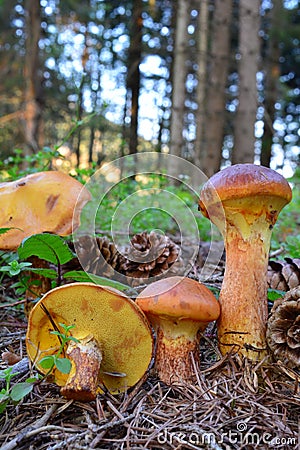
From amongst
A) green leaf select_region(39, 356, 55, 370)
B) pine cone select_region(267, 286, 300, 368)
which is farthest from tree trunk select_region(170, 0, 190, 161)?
green leaf select_region(39, 356, 55, 370)

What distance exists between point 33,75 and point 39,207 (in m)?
7.87

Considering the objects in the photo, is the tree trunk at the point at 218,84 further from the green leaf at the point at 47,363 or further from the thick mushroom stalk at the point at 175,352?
the green leaf at the point at 47,363

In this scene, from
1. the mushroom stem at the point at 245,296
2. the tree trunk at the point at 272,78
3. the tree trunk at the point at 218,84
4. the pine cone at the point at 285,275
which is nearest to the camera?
the mushroom stem at the point at 245,296

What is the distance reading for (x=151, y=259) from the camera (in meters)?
2.24

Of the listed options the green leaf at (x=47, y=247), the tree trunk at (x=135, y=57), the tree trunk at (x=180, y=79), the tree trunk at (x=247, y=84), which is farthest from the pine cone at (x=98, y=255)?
the tree trunk at (x=135, y=57)

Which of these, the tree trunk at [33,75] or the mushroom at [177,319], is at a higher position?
the tree trunk at [33,75]

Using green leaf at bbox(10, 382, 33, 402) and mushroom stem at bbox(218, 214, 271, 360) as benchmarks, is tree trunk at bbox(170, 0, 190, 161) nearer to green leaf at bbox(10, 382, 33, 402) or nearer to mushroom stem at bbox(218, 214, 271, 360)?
mushroom stem at bbox(218, 214, 271, 360)

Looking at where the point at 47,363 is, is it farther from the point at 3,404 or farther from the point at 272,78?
the point at 272,78

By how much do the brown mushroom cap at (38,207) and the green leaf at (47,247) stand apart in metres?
0.18

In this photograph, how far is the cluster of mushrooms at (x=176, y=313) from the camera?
53.5 inches

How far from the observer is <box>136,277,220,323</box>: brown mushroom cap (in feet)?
4.54

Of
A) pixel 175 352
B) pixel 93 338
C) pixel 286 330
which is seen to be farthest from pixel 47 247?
pixel 286 330

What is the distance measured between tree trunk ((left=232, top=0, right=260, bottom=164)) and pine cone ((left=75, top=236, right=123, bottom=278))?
4913 mm

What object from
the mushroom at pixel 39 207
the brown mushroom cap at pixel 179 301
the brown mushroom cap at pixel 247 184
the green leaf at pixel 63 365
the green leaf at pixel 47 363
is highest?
the brown mushroom cap at pixel 247 184
